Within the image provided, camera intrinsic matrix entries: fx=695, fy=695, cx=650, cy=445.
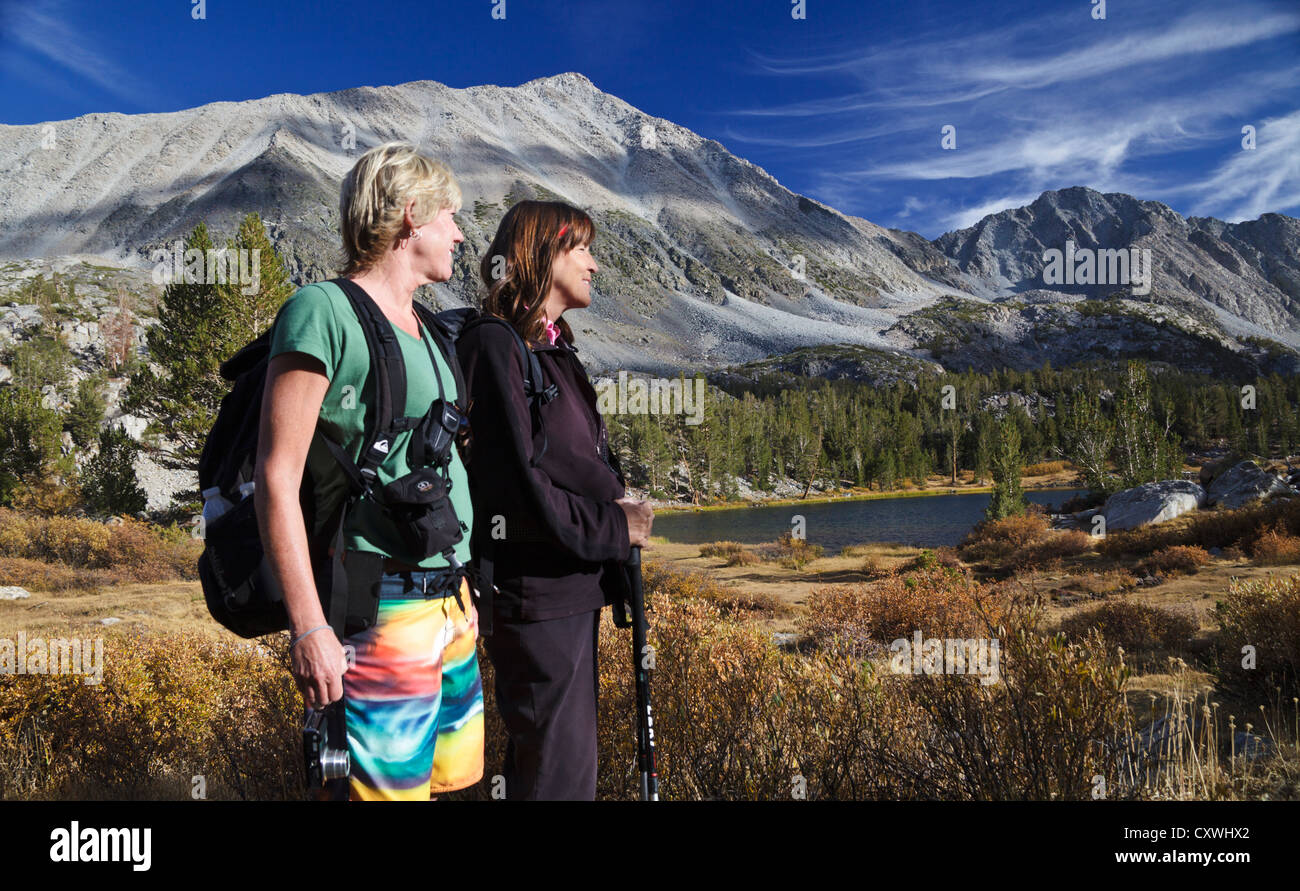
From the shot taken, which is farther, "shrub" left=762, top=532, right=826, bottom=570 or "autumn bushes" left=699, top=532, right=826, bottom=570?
"autumn bushes" left=699, top=532, right=826, bottom=570

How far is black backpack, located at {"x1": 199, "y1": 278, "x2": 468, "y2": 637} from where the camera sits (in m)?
1.62

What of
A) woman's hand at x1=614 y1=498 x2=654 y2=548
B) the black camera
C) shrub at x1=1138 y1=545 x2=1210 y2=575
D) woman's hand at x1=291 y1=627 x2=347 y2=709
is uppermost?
woman's hand at x1=614 y1=498 x2=654 y2=548

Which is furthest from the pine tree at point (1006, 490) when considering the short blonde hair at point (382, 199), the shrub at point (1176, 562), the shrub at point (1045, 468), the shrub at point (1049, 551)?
the shrub at point (1045, 468)

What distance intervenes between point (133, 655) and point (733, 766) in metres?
5.47

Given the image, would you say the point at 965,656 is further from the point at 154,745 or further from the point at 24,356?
the point at 24,356

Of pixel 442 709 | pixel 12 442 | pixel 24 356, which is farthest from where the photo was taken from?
pixel 24 356

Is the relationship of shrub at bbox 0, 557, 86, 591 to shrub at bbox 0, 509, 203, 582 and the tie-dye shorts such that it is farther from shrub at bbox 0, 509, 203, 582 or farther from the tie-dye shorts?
the tie-dye shorts


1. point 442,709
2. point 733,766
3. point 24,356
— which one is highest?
point 24,356

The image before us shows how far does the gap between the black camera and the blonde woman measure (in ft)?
0.12

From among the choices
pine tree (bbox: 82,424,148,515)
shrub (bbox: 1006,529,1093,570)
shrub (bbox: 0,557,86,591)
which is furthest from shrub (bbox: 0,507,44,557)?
shrub (bbox: 1006,529,1093,570)

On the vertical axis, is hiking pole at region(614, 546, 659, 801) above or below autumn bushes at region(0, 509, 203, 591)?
above

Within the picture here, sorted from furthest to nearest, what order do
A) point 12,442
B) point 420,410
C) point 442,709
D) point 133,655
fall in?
point 12,442 < point 133,655 < point 442,709 < point 420,410

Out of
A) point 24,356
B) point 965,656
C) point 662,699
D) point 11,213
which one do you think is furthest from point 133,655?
point 11,213

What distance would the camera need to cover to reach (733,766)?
3.49 metres
